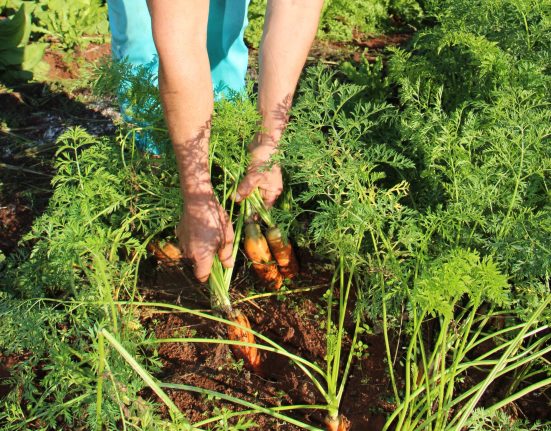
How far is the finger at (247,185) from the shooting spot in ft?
6.75

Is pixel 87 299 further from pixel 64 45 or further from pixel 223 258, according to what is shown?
pixel 64 45

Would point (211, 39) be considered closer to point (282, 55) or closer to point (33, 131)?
point (282, 55)

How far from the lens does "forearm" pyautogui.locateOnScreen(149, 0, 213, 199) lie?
1.51m

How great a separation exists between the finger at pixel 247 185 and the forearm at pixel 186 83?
0.93ft

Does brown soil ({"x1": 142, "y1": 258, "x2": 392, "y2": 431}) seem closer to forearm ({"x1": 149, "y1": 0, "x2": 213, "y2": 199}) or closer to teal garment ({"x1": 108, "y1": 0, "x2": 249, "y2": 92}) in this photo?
forearm ({"x1": 149, "y1": 0, "x2": 213, "y2": 199})

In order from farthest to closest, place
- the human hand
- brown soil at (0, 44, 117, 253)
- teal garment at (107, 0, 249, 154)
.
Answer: brown soil at (0, 44, 117, 253) < teal garment at (107, 0, 249, 154) < the human hand

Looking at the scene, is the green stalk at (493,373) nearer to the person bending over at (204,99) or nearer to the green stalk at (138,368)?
the green stalk at (138,368)

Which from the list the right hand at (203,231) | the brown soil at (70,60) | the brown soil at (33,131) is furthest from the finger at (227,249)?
the brown soil at (70,60)

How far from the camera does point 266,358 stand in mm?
2115

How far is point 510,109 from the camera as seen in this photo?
203 centimetres

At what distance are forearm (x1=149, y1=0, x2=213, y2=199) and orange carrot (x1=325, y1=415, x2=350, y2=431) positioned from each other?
0.76 meters

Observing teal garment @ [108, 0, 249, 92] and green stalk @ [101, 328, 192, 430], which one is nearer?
green stalk @ [101, 328, 192, 430]

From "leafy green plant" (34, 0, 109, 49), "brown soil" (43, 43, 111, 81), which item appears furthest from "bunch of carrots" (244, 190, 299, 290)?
"leafy green plant" (34, 0, 109, 49)

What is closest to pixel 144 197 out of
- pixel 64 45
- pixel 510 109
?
pixel 510 109
